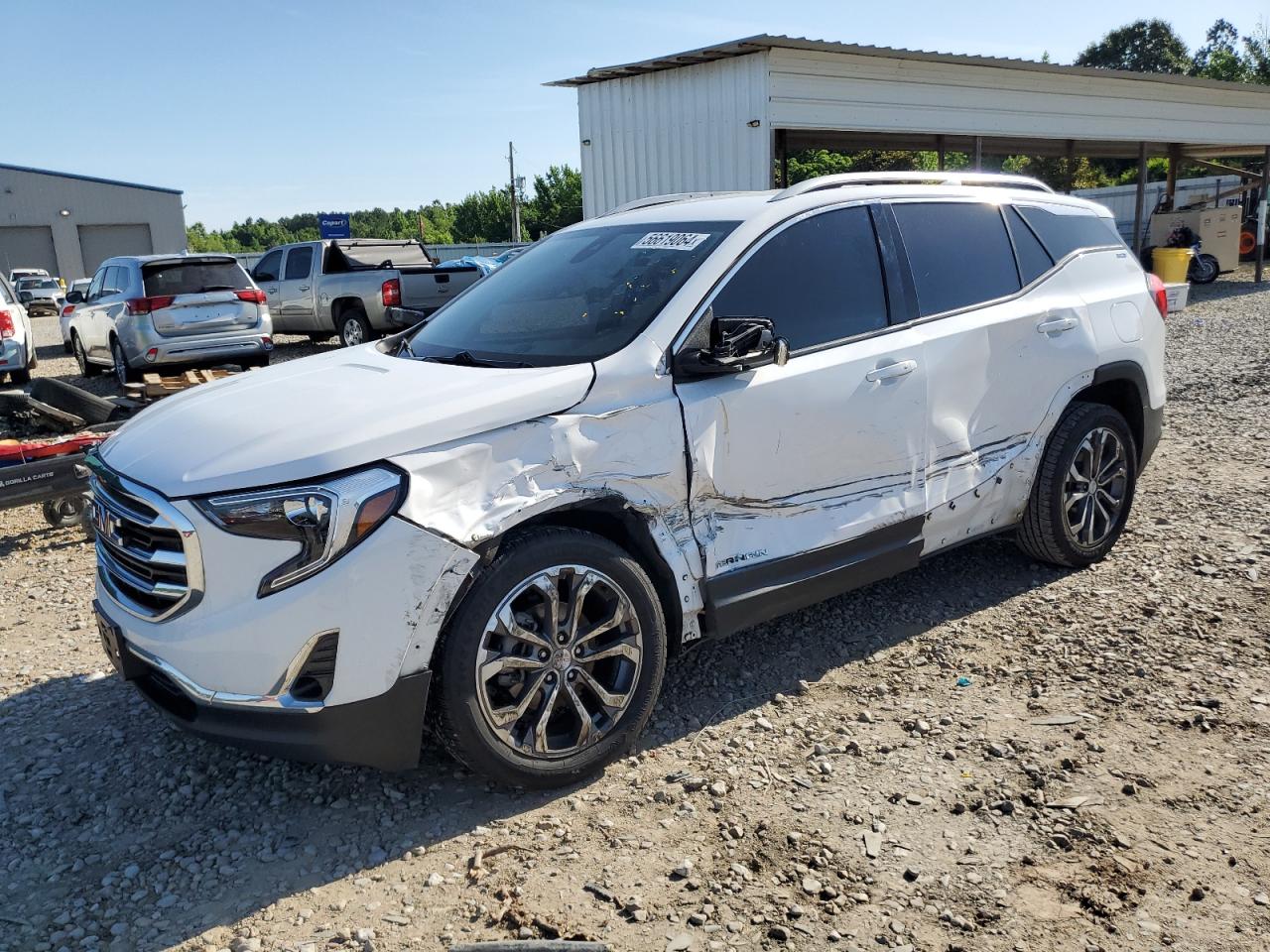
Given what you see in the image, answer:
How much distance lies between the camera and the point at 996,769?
333 centimetres

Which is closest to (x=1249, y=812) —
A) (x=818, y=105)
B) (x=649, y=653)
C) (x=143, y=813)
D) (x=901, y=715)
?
(x=901, y=715)

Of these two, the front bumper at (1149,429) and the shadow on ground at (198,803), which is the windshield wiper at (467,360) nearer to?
the shadow on ground at (198,803)

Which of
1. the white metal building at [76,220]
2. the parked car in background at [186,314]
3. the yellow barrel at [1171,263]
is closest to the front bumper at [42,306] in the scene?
the white metal building at [76,220]

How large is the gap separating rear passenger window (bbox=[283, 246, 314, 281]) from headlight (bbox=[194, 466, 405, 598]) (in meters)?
15.0

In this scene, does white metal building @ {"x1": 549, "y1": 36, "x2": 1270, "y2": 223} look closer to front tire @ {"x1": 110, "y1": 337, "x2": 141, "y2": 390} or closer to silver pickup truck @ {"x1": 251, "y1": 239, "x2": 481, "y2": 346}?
silver pickup truck @ {"x1": 251, "y1": 239, "x2": 481, "y2": 346}

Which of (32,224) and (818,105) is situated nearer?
(818,105)

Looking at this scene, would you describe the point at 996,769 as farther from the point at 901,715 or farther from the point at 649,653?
the point at 649,653

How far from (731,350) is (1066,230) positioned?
2.55m

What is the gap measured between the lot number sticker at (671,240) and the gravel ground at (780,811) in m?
1.73

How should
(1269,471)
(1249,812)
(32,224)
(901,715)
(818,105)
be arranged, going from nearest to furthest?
1. (1249,812)
2. (901,715)
3. (1269,471)
4. (818,105)
5. (32,224)

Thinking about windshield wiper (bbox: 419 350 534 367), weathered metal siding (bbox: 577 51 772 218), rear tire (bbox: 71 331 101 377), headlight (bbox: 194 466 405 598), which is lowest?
rear tire (bbox: 71 331 101 377)

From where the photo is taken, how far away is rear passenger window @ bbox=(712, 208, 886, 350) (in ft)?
12.2

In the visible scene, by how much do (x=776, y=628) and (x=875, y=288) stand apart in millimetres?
1576

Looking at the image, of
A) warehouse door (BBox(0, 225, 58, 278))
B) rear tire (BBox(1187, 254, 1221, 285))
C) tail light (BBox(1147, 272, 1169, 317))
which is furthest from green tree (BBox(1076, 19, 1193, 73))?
tail light (BBox(1147, 272, 1169, 317))
